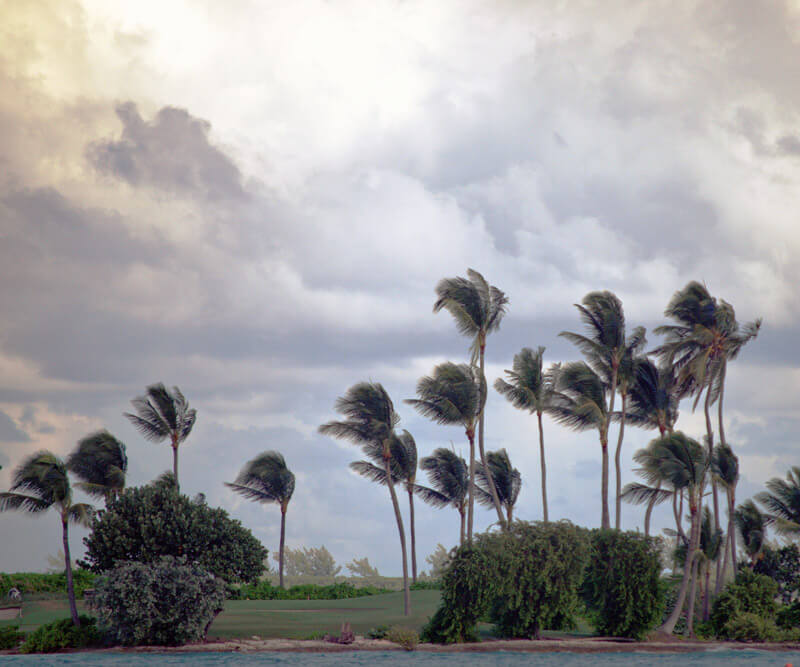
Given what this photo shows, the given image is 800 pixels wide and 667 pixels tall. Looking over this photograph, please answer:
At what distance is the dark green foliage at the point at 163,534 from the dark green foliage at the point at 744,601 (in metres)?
25.8

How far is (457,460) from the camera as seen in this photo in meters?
58.4

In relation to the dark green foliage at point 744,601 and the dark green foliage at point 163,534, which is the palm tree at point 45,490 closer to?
the dark green foliage at point 163,534

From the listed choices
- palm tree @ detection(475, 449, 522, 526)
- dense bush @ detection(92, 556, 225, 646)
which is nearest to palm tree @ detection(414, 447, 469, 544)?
palm tree @ detection(475, 449, 522, 526)

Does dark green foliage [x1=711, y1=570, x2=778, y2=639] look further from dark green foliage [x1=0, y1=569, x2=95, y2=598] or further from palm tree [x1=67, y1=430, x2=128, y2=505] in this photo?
dark green foliage [x1=0, y1=569, x2=95, y2=598]

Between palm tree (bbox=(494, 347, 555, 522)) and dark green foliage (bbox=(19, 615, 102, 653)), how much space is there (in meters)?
27.3

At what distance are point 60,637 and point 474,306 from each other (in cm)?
2887

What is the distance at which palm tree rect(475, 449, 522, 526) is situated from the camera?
58312 mm

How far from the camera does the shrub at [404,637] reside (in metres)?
40.6

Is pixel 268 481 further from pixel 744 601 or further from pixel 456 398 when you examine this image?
pixel 744 601

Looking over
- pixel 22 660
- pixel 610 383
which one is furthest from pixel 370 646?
pixel 610 383

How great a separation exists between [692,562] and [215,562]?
26.0 m

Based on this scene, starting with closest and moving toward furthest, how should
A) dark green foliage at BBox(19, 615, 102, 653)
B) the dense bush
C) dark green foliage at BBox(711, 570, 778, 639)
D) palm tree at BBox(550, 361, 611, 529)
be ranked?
the dense bush
dark green foliage at BBox(19, 615, 102, 653)
dark green foliage at BBox(711, 570, 778, 639)
palm tree at BBox(550, 361, 611, 529)

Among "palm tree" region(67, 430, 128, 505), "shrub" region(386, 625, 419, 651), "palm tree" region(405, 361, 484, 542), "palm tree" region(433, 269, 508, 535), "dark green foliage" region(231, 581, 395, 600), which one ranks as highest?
"palm tree" region(433, 269, 508, 535)

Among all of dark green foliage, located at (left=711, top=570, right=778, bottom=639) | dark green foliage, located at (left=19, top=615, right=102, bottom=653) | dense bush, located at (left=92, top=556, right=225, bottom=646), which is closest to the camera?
dense bush, located at (left=92, top=556, right=225, bottom=646)
